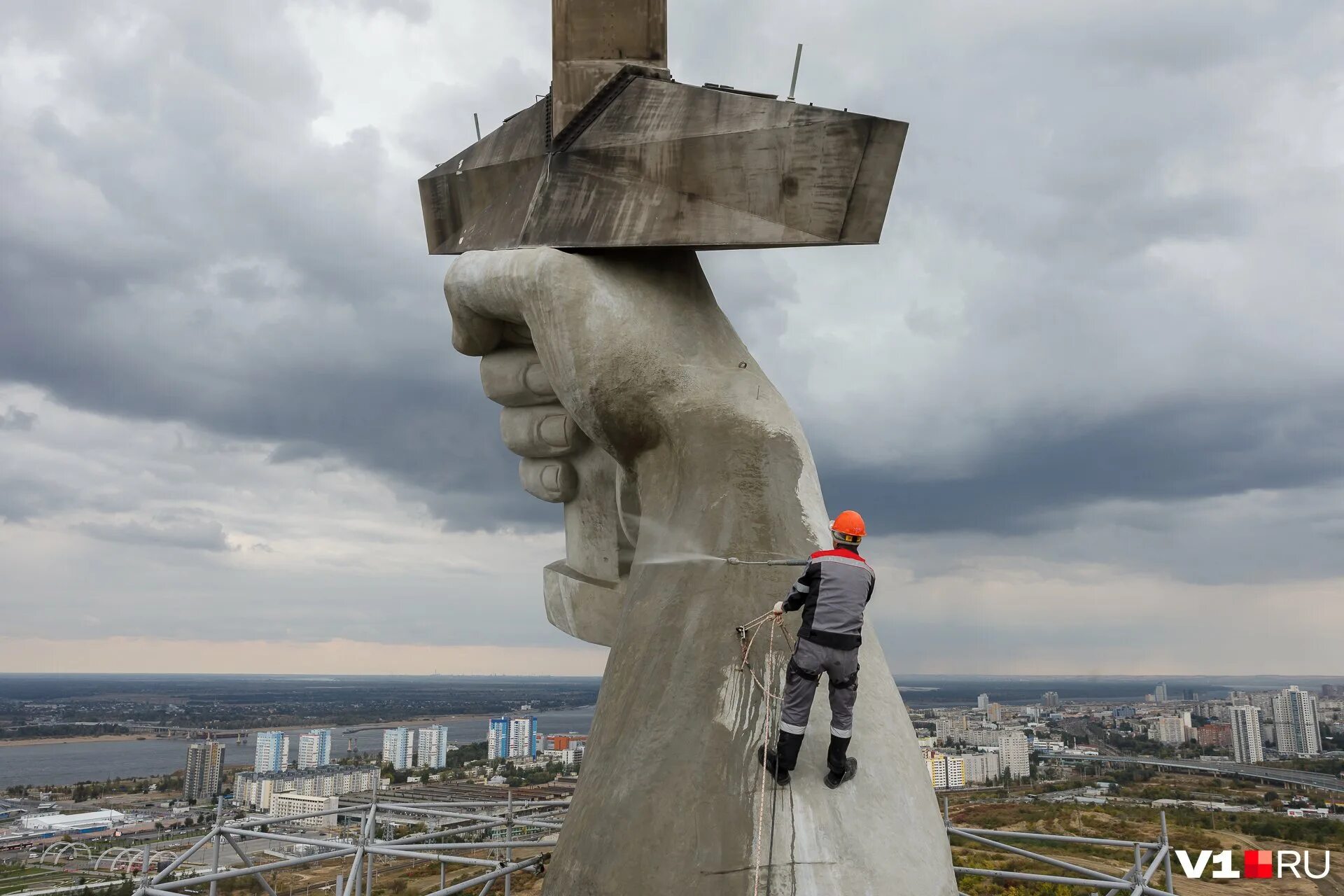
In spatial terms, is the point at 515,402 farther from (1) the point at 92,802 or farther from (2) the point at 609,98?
(1) the point at 92,802

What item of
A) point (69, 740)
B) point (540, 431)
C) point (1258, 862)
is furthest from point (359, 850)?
point (69, 740)

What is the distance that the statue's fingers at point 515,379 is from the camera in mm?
9539

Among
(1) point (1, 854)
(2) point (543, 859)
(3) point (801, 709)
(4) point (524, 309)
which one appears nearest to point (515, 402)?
(4) point (524, 309)

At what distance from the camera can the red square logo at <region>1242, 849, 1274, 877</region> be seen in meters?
12.3

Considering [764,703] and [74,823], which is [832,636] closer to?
[764,703]

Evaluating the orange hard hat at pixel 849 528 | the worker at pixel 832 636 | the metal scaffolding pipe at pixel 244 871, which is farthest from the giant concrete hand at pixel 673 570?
the metal scaffolding pipe at pixel 244 871

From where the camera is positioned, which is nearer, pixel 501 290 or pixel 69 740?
pixel 501 290

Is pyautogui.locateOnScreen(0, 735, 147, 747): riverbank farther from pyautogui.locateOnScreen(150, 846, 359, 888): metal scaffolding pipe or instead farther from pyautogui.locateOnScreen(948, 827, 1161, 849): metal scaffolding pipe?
pyautogui.locateOnScreen(948, 827, 1161, 849): metal scaffolding pipe

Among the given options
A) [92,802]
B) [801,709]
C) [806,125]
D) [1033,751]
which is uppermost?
→ [806,125]

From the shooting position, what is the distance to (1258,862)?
1175 cm

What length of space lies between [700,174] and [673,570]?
335 centimetres

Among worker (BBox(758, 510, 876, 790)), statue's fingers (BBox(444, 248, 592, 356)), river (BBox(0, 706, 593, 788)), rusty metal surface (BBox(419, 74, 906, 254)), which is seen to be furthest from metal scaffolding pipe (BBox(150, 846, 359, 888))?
river (BBox(0, 706, 593, 788))

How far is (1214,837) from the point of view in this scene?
889 inches

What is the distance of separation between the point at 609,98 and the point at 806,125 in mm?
2261
